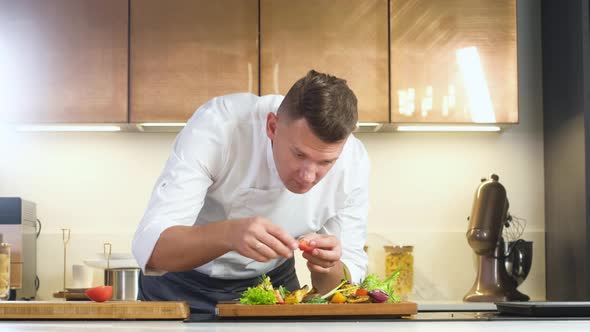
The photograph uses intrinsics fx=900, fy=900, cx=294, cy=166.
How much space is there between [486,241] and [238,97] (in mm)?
1495

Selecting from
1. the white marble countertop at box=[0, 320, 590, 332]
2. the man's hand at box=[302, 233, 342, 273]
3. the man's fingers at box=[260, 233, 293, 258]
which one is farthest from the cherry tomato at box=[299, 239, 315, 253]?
the white marble countertop at box=[0, 320, 590, 332]

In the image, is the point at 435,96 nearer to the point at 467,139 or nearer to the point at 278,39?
the point at 467,139

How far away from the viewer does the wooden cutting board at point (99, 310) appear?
1699mm

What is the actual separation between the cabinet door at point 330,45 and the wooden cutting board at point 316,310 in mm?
1987

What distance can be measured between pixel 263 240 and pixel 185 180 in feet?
1.39

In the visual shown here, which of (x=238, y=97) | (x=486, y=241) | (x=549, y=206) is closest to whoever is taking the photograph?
(x=238, y=97)

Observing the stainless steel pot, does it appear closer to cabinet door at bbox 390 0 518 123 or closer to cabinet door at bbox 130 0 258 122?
cabinet door at bbox 130 0 258 122

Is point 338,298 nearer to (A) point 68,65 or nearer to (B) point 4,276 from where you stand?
(B) point 4,276

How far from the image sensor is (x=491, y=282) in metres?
3.57

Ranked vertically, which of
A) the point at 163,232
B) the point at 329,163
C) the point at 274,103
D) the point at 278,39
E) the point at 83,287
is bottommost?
the point at 83,287

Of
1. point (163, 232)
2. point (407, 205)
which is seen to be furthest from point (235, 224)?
point (407, 205)

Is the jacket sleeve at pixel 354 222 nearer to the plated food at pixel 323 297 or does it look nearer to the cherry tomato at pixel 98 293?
the plated food at pixel 323 297

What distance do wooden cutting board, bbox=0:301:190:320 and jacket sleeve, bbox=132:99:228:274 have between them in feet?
1.13

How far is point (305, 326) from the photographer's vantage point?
1543 mm
